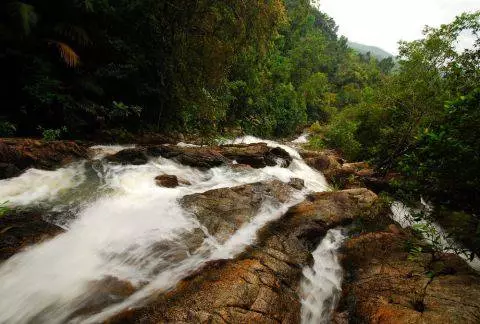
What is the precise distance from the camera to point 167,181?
25.8 ft

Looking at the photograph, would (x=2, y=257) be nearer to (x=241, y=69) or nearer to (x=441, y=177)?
(x=441, y=177)

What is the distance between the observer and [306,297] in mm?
4930

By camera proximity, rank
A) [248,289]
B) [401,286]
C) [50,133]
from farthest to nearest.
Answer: [50,133]
[401,286]
[248,289]

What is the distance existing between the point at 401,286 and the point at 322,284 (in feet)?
4.05

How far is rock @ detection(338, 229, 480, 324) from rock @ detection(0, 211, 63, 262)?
4.90m

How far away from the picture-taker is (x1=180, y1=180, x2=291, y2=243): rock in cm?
612

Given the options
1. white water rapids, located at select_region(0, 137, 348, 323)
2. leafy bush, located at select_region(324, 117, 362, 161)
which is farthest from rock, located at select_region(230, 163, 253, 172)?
leafy bush, located at select_region(324, 117, 362, 161)

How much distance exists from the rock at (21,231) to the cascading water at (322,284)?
14.0ft

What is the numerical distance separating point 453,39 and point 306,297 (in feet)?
43.5

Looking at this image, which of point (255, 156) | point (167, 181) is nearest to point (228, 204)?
point (167, 181)

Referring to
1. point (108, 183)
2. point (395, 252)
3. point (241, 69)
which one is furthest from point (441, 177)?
point (241, 69)

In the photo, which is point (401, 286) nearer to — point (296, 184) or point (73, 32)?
point (296, 184)

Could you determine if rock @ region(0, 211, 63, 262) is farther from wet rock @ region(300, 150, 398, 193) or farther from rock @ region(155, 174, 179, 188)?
wet rock @ region(300, 150, 398, 193)

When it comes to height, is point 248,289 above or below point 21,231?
above
